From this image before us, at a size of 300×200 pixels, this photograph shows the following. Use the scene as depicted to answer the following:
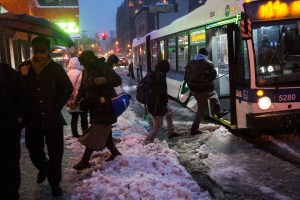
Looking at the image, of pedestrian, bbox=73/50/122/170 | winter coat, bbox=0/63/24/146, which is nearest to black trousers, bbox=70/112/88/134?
pedestrian, bbox=73/50/122/170

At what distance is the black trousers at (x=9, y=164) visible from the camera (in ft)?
12.0

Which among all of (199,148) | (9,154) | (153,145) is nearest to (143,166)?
(153,145)

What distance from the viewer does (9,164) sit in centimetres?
371

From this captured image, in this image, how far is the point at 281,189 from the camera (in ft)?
17.4

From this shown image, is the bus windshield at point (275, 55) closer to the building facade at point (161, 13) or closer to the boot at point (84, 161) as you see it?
the boot at point (84, 161)

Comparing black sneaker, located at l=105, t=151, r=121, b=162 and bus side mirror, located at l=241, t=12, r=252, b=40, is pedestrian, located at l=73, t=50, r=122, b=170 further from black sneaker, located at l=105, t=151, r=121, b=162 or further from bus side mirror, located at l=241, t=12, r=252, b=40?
bus side mirror, located at l=241, t=12, r=252, b=40

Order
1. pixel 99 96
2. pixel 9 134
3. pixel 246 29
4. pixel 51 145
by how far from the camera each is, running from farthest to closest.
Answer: pixel 246 29
pixel 99 96
pixel 51 145
pixel 9 134

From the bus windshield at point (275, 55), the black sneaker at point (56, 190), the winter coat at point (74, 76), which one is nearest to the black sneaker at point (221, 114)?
the bus windshield at point (275, 55)

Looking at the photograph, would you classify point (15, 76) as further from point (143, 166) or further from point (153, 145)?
point (153, 145)

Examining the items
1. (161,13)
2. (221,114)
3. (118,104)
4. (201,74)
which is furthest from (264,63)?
(161,13)

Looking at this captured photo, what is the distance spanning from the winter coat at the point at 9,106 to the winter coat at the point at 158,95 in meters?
3.85

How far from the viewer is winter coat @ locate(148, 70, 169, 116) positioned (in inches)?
298

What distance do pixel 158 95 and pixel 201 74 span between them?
1.41 m

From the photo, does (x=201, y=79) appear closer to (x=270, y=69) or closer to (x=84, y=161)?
(x=270, y=69)
